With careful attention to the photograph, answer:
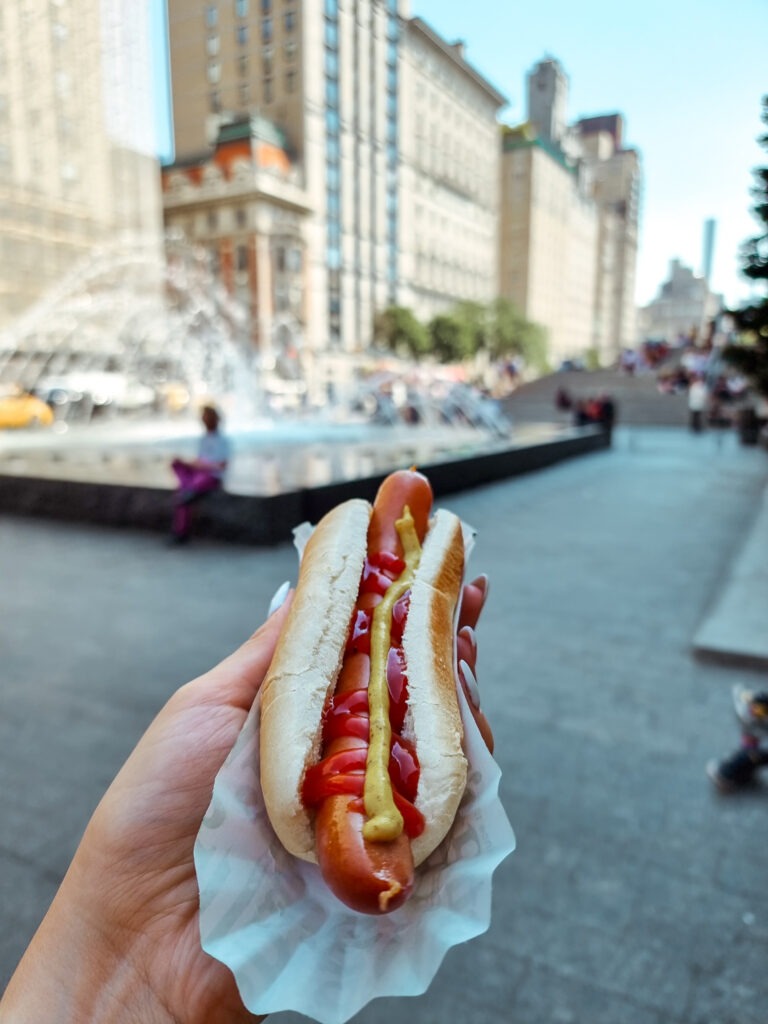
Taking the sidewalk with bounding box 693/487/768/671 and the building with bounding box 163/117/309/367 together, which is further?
the building with bounding box 163/117/309/367

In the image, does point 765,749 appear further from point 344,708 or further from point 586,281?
point 586,281

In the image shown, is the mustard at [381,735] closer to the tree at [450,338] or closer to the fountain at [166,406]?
the fountain at [166,406]

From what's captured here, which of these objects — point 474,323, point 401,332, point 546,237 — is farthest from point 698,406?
point 546,237

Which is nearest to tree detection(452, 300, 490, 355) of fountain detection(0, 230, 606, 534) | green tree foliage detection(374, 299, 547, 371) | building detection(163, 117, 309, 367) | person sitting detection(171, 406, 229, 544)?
green tree foliage detection(374, 299, 547, 371)

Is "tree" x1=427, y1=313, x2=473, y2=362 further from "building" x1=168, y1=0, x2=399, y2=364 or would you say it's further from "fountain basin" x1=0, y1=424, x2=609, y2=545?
"fountain basin" x1=0, y1=424, x2=609, y2=545

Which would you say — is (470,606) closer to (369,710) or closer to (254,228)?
(369,710)
